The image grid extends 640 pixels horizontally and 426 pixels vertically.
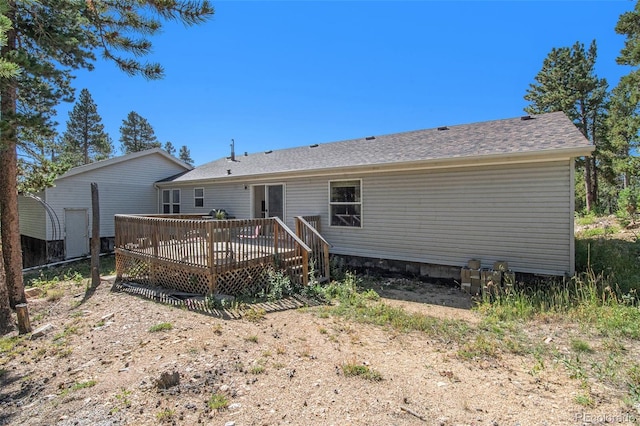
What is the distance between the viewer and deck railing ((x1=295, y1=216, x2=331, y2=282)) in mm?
7891

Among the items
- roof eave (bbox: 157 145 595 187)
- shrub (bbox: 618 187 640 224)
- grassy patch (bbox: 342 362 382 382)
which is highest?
roof eave (bbox: 157 145 595 187)

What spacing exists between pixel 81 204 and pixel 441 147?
48.3 ft

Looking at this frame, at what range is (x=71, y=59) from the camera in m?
7.62

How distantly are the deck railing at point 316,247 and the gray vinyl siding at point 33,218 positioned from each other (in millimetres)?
11414

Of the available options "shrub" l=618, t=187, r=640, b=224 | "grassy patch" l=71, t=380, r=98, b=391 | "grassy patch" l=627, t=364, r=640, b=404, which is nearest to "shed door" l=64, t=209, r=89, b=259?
"grassy patch" l=71, t=380, r=98, b=391

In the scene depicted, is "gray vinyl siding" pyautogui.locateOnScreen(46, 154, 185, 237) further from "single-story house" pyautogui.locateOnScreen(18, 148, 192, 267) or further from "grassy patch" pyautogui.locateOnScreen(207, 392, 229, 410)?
"grassy patch" pyautogui.locateOnScreen(207, 392, 229, 410)

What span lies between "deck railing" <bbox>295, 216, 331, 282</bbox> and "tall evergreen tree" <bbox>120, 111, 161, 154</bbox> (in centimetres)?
3697

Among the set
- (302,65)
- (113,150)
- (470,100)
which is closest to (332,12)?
(302,65)

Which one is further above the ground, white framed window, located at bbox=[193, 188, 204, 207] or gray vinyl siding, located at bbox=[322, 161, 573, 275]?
white framed window, located at bbox=[193, 188, 204, 207]

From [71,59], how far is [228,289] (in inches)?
275

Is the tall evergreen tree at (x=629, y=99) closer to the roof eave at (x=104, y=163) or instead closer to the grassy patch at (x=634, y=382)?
the grassy patch at (x=634, y=382)

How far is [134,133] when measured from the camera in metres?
37.6

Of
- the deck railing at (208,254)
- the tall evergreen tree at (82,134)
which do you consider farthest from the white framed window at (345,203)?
the tall evergreen tree at (82,134)

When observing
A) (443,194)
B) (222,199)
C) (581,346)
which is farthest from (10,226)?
(581,346)
